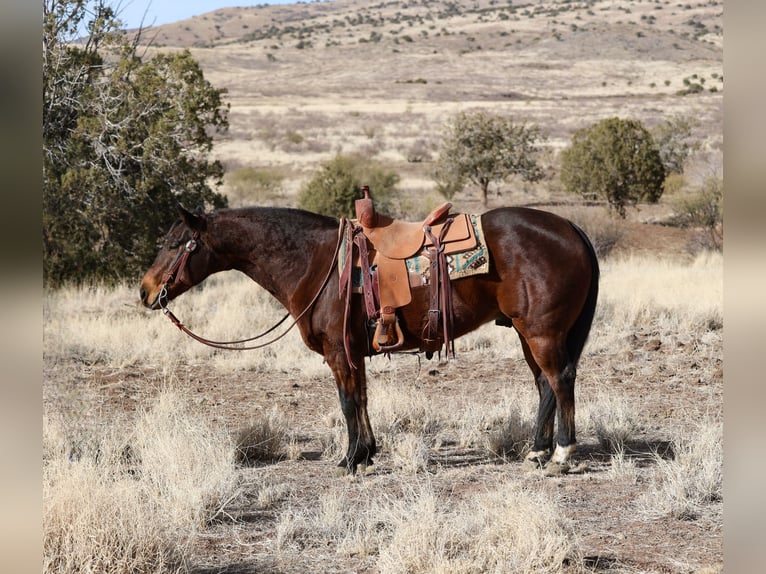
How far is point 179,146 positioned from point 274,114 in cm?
4308

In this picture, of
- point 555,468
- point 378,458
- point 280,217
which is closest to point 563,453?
point 555,468

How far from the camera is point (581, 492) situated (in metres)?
6.36

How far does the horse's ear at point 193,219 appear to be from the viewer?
660 cm

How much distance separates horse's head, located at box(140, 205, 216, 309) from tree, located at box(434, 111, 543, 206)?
17176mm

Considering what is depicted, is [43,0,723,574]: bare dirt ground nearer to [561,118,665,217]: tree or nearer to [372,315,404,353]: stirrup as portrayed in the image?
[561,118,665,217]: tree

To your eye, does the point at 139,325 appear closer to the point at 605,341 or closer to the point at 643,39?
the point at 605,341

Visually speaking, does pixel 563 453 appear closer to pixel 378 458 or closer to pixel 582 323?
pixel 582 323

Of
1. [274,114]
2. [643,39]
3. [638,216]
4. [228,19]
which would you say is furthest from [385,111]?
[228,19]

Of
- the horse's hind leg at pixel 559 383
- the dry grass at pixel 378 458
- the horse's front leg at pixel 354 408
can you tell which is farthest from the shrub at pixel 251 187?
the horse's hind leg at pixel 559 383

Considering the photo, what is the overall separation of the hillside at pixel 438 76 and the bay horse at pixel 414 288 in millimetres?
16031

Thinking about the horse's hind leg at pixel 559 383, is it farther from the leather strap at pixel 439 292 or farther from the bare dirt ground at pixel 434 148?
the leather strap at pixel 439 292

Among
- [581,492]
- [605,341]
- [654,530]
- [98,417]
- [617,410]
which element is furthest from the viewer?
[605,341]

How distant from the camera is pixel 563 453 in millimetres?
6656

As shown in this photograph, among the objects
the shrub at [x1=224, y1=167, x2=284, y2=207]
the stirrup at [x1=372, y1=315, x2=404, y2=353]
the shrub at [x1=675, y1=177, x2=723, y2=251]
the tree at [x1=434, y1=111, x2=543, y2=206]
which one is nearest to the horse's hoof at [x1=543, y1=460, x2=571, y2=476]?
the stirrup at [x1=372, y1=315, x2=404, y2=353]
